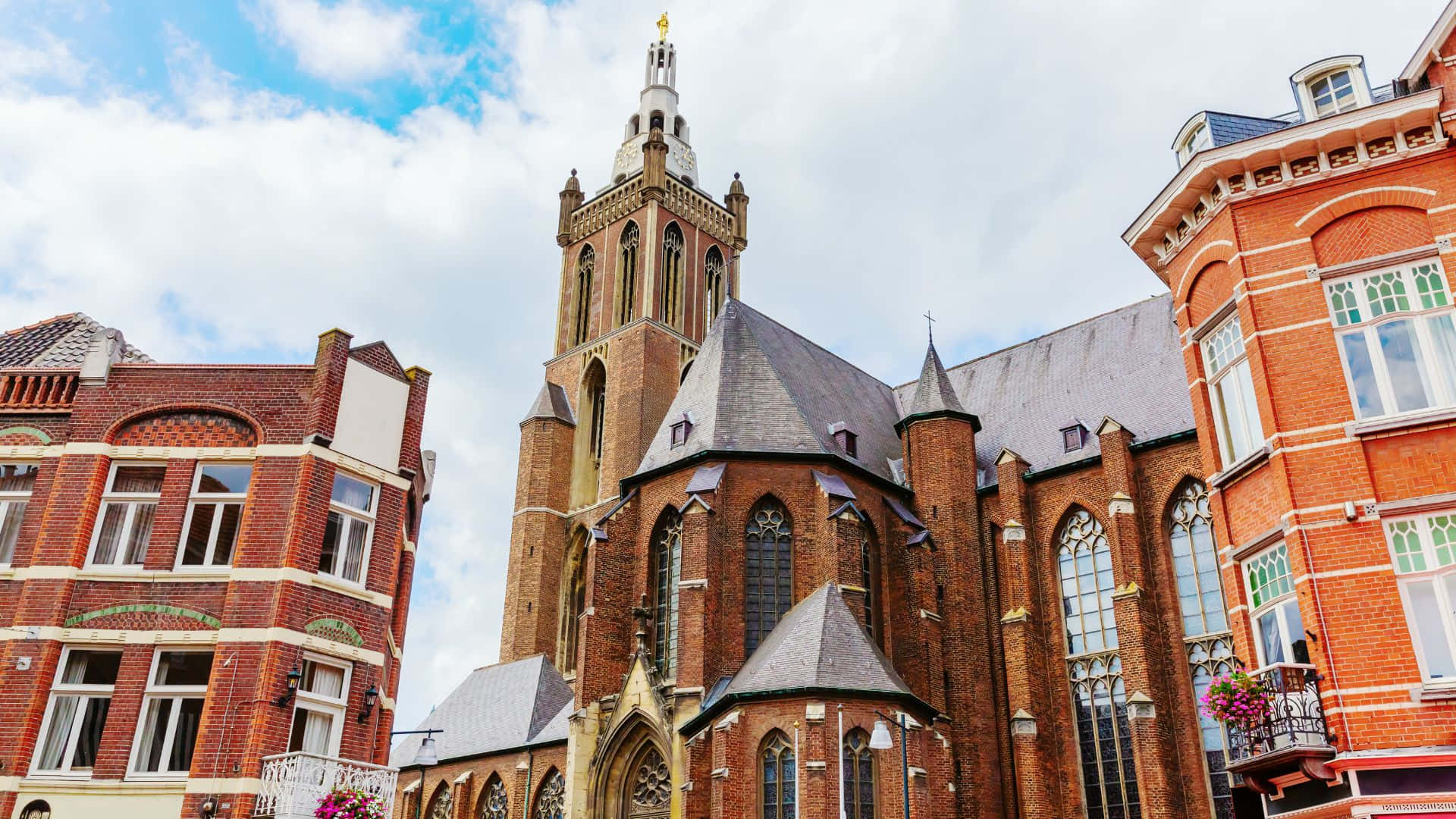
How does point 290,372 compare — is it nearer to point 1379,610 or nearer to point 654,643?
point 654,643

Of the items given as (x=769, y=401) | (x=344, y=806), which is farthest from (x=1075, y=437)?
(x=344, y=806)

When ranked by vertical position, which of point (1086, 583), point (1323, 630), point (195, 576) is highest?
point (1086, 583)

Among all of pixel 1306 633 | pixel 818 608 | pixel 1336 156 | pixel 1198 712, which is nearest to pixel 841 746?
pixel 818 608

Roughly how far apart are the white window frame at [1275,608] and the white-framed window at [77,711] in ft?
49.1

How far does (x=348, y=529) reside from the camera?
16906 mm

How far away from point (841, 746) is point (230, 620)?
11.6 metres

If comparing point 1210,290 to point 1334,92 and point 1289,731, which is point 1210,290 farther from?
point 1289,731

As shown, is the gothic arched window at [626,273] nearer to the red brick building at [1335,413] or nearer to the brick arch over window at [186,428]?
the brick arch over window at [186,428]

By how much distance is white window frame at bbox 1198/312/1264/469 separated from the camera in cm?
1462

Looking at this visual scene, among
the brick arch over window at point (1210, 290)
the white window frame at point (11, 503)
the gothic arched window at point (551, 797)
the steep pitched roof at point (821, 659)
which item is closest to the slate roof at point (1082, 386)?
the steep pitched roof at point (821, 659)

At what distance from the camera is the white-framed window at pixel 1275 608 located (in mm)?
13383

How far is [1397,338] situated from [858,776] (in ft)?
41.0

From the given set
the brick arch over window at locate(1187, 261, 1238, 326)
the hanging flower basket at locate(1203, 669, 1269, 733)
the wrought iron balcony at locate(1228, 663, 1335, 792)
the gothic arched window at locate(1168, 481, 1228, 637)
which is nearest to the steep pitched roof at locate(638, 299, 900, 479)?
the gothic arched window at locate(1168, 481, 1228, 637)

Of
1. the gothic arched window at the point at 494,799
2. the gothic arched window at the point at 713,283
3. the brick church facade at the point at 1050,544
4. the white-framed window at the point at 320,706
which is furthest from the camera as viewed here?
the gothic arched window at the point at 713,283
